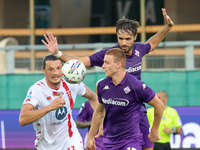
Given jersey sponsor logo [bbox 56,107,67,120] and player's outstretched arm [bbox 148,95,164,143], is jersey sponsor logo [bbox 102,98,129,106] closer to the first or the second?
player's outstretched arm [bbox 148,95,164,143]

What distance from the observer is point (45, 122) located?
8227mm

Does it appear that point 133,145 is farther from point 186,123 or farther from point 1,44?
point 1,44

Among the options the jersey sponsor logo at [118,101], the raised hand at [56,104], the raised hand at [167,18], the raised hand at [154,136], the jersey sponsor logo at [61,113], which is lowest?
the raised hand at [154,136]

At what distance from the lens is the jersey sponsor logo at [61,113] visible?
8148mm

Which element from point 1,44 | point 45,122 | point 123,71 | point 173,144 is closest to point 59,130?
point 45,122

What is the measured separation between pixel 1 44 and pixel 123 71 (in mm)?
8966

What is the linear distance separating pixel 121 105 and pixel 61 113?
1.24m

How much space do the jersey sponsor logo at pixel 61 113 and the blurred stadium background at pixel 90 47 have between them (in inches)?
210

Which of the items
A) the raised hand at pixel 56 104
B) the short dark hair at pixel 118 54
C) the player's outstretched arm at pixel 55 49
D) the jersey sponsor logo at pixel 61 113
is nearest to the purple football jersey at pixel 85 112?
the jersey sponsor logo at pixel 61 113

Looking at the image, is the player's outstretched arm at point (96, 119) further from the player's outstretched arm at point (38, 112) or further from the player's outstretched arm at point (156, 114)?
the player's outstretched arm at point (156, 114)

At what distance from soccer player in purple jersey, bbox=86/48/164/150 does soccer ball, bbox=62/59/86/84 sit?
0.33 m

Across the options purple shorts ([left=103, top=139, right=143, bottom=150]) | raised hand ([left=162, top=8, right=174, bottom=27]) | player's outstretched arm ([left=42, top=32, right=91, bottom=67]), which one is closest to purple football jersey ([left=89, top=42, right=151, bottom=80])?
player's outstretched arm ([left=42, top=32, right=91, bottom=67])

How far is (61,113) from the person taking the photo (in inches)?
322

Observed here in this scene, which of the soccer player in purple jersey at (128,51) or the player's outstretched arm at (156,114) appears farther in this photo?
the soccer player in purple jersey at (128,51)
